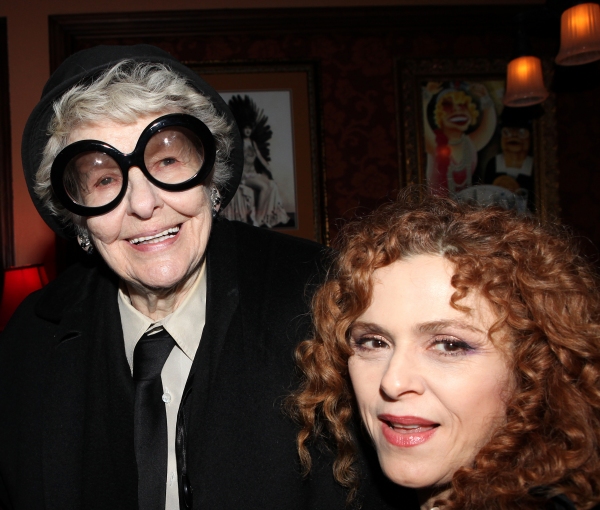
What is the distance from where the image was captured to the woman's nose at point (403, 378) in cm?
113

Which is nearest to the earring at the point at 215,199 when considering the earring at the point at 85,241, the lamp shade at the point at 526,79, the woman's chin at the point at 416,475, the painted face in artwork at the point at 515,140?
the earring at the point at 85,241

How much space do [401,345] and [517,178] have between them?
3.53 meters

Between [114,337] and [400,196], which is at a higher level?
[400,196]

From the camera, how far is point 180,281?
1.59 m

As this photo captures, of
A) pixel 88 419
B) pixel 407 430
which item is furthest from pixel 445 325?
pixel 88 419

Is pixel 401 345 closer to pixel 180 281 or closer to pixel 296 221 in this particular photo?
pixel 180 281

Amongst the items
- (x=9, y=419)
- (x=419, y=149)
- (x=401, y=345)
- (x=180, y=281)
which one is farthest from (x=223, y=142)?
(x=419, y=149)

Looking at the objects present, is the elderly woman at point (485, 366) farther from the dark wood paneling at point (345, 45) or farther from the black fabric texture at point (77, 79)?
the dark wood paneling at point (345, 45)

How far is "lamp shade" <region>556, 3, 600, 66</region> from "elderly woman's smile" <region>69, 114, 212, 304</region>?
2.51 metres

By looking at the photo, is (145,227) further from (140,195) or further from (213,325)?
(213,325)

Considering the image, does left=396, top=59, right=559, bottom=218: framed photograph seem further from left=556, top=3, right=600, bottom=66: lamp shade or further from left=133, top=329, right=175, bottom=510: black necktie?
left=133, top=329, right=175, bottom=510: black necktie

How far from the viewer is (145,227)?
149cm

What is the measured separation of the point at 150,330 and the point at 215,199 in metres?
0.46

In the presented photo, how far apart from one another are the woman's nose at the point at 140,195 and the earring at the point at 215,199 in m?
0.26
